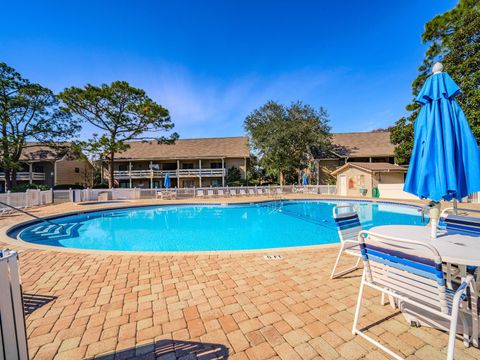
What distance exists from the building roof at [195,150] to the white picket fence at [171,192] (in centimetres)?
793

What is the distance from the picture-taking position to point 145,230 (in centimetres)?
1000

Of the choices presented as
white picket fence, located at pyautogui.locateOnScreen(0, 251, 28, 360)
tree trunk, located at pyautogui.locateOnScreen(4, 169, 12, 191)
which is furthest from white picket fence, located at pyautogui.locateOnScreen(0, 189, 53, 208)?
white picket fence, located at pyautogui.locateOnScreen(0, 251, 28, 360)

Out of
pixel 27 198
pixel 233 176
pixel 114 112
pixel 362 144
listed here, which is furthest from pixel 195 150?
pixel 362 144

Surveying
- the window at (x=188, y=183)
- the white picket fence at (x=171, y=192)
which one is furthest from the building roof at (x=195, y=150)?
the white picket fence at (x=171, y=192)

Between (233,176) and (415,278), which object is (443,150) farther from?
(233,176)

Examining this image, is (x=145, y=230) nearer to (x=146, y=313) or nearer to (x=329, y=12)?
(x=146, y=313)

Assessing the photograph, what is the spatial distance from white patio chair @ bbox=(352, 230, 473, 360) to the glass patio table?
0.51ft

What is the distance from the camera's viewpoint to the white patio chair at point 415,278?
5.32 ft

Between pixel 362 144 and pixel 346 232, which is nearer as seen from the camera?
pixel 346 232

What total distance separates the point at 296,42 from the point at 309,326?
672 inches

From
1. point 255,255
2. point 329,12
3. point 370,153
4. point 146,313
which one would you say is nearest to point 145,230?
point 255,255

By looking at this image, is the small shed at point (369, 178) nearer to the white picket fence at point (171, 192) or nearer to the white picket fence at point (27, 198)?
the white picket fence at point (171, 192)

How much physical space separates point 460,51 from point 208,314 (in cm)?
2133

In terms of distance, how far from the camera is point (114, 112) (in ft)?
69.8
